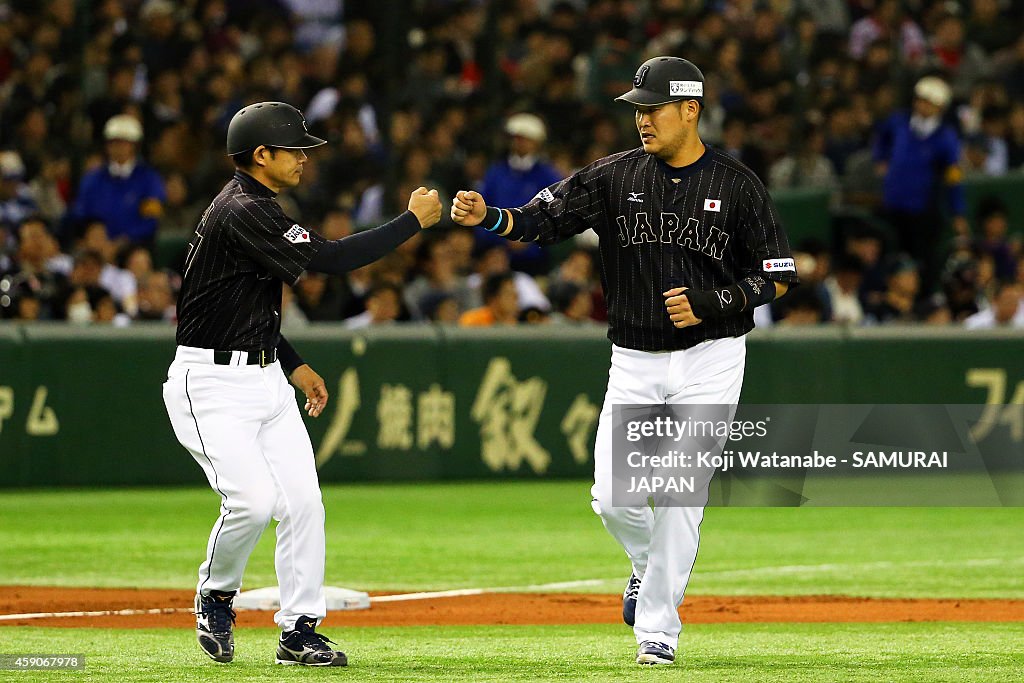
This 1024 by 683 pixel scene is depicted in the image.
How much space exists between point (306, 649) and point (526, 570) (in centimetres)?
392

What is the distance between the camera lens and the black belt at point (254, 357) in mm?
6512

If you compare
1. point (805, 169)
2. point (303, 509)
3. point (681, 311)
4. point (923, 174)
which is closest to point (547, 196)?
point (681, 311)

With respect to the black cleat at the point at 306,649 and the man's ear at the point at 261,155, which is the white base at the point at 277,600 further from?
the man's ear at the point at 261,155

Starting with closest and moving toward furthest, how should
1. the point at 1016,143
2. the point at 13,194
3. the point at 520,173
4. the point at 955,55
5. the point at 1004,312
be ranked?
1. the point at 13,194
2. the point at 1004,312
3. the point at 520,173
4. the point at 1016,143
5. the point at 955,55

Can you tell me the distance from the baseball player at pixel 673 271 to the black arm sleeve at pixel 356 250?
0.86m

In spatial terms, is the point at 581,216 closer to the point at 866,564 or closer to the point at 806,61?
the point at 866,564

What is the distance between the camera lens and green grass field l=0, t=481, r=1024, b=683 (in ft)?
21.1

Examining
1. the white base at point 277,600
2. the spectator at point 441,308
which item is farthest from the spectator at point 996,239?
the white base at point 277,600

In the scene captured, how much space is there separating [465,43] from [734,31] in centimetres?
324

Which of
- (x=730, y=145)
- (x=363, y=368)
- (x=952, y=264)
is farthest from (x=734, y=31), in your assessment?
(x=363, y=368)

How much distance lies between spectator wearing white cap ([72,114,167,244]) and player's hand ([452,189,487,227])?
883 centimetres

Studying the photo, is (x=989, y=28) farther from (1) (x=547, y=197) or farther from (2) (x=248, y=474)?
(2) (x=248, y=474)

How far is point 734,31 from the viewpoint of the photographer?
20141 millimetres

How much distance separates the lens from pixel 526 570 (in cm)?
1024
